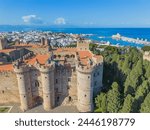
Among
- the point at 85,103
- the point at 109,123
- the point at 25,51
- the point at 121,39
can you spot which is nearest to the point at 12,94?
the point at 85,103

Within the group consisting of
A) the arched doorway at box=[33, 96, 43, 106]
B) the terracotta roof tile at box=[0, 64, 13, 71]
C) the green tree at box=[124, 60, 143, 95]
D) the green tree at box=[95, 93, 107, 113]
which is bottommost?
the arched doorway at box=[33, 96, 43, 106]

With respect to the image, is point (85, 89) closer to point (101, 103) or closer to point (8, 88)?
point (101, 103)

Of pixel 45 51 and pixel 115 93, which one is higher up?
pixel 45 51

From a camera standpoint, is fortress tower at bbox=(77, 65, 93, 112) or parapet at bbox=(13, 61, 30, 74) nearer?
fortress tower at bbox=(77, 65, 93, 112)

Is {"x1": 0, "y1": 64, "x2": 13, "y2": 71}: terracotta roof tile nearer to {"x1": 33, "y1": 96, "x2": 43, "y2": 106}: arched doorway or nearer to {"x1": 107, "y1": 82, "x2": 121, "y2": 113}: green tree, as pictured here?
{"x1": 33, "y1": 96, "x2": 43, "y2": 106}: arched doorway

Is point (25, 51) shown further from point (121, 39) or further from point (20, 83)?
point (121, 39)

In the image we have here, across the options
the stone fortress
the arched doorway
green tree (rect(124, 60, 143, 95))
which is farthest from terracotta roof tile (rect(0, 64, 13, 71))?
green tree (rect(124, 60, 143, 95))
